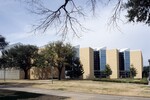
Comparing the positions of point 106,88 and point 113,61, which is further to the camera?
point 113,61

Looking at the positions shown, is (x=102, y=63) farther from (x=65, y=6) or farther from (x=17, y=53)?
(x=65, y=6)

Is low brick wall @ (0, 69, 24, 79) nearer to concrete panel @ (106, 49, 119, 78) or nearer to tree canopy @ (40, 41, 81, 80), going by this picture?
tree canopy @ (40, 41, 81, 80)

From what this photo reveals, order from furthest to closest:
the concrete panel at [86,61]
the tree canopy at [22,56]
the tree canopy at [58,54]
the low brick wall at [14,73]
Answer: the concrete panel at [86,61]
the low brick wall at [14,73]
the tree canopy at [22,56]
the tree canopy at [58,54]

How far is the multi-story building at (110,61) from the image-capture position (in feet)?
Result: 280

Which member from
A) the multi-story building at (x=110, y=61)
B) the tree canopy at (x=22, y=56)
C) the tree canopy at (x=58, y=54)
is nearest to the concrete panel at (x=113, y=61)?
the multi-story building at (x=110, y=61)

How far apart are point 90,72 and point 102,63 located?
1415 centimetres

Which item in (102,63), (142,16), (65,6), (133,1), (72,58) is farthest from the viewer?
(102,63)

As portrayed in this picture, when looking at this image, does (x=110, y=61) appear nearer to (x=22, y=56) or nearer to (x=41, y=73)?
(x=41, y=73)

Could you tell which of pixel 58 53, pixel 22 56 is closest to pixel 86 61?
pixel 22 56

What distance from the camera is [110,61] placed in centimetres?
9875

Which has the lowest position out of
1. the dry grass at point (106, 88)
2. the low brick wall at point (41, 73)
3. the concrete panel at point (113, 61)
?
the dry grass at point (106, 88)

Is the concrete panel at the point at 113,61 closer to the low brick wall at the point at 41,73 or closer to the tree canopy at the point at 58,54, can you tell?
the low brick wall at the point at 41,73

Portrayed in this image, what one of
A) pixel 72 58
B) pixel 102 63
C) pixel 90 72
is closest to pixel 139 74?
pixel 102 63

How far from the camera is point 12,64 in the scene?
246 ft
